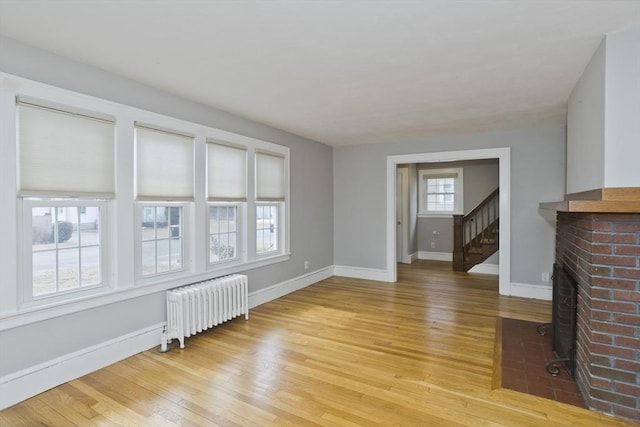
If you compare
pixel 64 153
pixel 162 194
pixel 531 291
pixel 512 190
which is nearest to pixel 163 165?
pixel 162 194

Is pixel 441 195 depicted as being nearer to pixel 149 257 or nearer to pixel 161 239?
pixel 161 239

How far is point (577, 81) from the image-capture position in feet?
10.0

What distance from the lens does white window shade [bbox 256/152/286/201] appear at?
4.58 m

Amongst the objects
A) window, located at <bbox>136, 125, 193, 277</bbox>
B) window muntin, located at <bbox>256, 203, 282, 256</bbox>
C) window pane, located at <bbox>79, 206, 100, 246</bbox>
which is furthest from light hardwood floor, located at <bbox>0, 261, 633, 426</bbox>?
window pane, located at <bbox>79, 206, 100, 246</bbox>

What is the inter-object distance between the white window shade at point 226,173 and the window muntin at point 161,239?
1.61ft

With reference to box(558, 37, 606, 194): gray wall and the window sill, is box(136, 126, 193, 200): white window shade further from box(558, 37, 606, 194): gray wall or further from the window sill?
box(558, 37, 606, 194): gray wall

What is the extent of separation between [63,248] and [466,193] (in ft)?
25.3

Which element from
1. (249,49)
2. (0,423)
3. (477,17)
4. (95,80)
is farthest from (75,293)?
(477,17)

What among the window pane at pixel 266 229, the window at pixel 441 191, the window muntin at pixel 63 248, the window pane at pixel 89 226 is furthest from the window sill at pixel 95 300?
the window at pixel 441 191

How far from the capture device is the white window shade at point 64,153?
236 centimetres

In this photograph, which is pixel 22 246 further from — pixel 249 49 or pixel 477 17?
pixel 477 17

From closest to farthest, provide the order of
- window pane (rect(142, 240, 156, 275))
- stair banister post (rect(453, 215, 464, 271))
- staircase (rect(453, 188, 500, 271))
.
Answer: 1. window pane (rect(142, 240, 156, 275))
2. staircase (rect(453, 188, 500, 271))
3. stair banister post (rect(453, 215, 464, 271))

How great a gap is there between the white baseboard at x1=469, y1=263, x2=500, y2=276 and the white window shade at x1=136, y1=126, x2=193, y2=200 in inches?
240

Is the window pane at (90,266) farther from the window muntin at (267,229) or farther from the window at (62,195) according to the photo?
the window muntin at (267,229)
